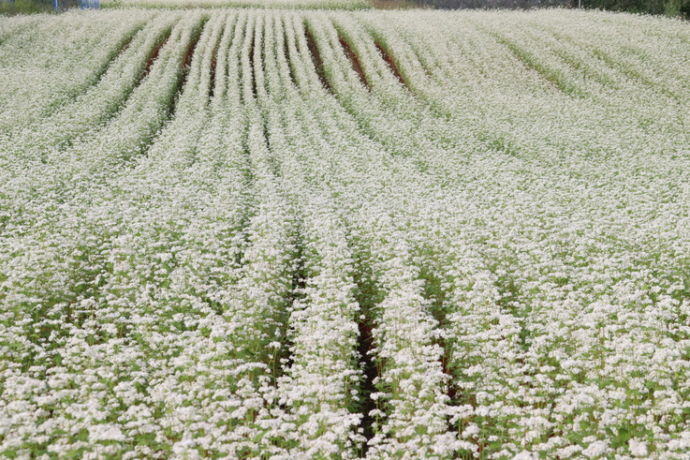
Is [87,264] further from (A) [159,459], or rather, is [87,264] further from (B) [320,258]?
(A) [159,459]

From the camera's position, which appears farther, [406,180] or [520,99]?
[520,99]

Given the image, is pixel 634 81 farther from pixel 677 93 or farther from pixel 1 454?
pixel 1 454

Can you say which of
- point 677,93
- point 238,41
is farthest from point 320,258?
point 238,41

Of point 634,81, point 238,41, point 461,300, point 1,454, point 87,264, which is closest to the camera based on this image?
point 1,454

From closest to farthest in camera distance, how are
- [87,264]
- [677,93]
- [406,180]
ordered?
[87,264] → [406,180] → [677,93]

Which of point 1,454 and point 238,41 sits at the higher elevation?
point 238,41

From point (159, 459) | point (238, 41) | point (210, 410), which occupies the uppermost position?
point (238, 41)
